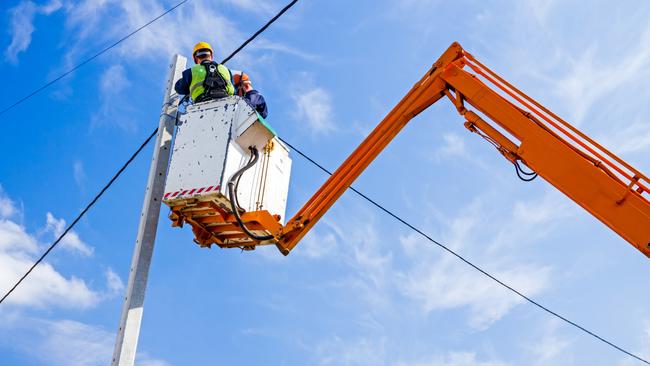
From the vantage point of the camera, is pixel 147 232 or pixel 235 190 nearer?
pixel 235 190

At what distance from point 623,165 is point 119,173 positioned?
578 centimetres

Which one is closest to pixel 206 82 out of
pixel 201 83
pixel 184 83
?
pixel 201 83

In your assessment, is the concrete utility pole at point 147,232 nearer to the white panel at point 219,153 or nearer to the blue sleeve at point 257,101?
the white panel at point 219,153

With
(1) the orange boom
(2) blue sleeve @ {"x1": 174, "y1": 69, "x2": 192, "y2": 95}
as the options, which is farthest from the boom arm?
(2) blue sleeve @ {"x1": 174, "y1": 69, "x2": 192, "y2": 95}

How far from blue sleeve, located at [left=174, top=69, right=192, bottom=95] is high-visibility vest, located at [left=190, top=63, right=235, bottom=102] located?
2.2 inches

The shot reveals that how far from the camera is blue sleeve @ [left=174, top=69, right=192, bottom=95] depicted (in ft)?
25.2

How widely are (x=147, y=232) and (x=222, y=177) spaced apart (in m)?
1.04

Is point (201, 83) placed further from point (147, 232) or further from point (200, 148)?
point (147, 232)

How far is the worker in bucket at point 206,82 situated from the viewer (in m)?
7.57

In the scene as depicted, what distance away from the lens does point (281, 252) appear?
7.39 metres

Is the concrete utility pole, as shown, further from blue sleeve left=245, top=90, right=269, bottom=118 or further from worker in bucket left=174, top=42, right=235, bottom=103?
blue sleeve left=245, top=90, right=269, bottom=118

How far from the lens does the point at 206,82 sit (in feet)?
24.9

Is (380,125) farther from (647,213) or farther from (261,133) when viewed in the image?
(647,213)

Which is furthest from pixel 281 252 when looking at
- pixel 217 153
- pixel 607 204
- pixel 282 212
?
pixel 607 204
